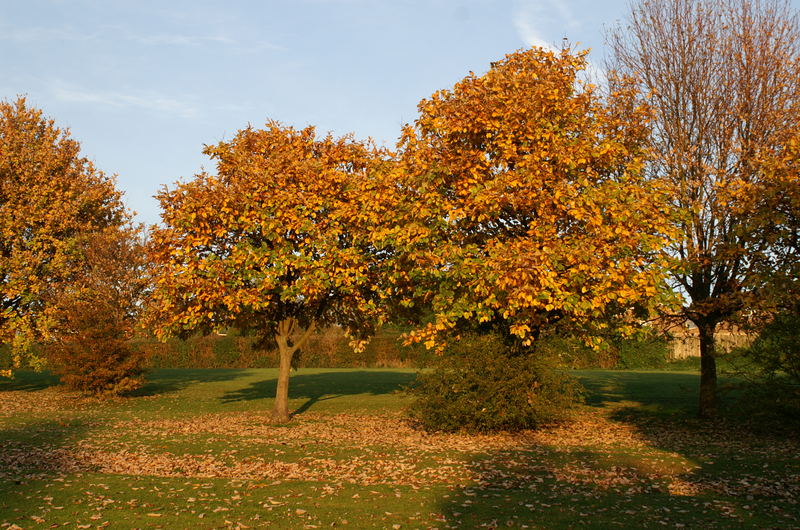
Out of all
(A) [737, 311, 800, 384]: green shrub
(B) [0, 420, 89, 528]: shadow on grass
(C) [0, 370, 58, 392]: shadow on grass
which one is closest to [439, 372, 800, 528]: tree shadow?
(A) [737, 311, 800, 384]: green shrub

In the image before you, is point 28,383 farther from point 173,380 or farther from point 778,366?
point 778,366

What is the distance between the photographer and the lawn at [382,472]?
9.62 meters

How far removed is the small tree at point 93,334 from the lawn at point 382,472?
313 centimetres

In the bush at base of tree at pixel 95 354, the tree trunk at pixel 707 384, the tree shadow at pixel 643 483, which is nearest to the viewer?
the tree shadow at pixel 643 483

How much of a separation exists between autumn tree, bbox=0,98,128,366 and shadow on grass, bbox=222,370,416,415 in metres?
9.40

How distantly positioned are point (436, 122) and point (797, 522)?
12.6 metres

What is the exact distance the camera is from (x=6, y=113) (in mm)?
30594

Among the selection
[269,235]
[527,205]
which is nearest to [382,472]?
[527,205]

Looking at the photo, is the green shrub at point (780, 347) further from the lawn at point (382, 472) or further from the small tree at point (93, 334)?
the small tree at point (93, 334)

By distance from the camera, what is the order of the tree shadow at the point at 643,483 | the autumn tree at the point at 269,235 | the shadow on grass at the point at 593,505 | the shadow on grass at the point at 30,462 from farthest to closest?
→ the autumn tree at the point at 269,235 → the shadow on grass at the point at 30,462 → the tree shadow at the point at 643,483 → the shadow on grass at the point at 593,505

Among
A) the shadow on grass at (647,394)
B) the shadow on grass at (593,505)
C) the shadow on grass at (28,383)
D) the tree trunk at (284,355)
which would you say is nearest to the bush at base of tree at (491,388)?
the shadow on grass at (647,394)

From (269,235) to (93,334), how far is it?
42.9 feet

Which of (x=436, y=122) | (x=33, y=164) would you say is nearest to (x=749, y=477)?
(x=436, y=122)

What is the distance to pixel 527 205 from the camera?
16.8 meters
